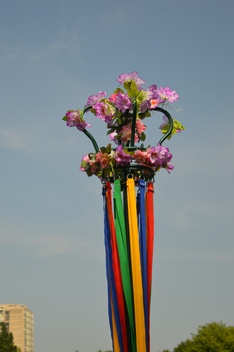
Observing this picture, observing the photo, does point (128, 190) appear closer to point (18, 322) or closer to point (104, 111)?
point (104, 111)

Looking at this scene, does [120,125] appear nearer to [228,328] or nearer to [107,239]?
[107,239]

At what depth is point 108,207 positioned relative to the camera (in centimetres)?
1067

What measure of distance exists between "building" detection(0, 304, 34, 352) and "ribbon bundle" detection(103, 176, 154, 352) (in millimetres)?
125399

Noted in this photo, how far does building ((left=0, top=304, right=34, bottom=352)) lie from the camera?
440 feet

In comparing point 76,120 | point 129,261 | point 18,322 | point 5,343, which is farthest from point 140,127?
point 18,322

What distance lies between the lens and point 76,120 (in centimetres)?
1138

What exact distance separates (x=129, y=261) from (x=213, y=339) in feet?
103

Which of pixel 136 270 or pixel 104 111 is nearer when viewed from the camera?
pixel 136 270

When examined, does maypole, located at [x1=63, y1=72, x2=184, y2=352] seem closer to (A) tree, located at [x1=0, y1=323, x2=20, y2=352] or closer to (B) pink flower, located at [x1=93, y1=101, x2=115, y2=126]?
(B) pink flower, located at [x1=93, y1=101, x2=115, y2=126]

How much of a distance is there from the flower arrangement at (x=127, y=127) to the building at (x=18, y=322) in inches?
4917

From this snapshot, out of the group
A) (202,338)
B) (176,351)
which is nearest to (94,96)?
(202,338)

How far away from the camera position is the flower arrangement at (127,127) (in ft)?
35.6

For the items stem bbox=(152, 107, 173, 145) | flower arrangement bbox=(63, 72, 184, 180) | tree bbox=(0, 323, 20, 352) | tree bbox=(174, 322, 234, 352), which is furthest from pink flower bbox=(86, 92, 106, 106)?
tree bbox=(0, 323, 20, 352)

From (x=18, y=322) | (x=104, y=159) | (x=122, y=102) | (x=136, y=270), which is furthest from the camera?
(x=18, y=322)
